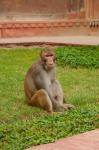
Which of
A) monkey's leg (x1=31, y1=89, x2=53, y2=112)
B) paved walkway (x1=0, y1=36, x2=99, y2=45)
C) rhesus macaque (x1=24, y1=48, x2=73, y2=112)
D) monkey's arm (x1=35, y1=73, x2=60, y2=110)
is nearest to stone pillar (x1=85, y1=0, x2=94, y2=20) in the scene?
paved walkway (x1=0, y1=36, x2=99, y2=45)

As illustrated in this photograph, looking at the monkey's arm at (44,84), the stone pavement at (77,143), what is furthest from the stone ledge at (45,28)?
the stone pavement at (77,143)

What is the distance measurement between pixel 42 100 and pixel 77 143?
2191 mm

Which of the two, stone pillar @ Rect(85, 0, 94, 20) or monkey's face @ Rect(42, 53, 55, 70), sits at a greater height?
stone pillar @ Rect(85, 0, 94, 20)

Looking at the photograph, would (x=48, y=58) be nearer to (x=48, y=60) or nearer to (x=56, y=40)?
(x=48, y=60)

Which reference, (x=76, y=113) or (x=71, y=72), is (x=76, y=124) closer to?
(x=76, y=113)

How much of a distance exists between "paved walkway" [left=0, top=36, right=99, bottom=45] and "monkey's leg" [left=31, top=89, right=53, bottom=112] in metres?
8.85

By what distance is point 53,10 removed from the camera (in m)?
21.6

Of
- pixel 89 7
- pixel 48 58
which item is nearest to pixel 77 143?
pixel 48 58

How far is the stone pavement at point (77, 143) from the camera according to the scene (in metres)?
6.48

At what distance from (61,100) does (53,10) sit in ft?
42.1

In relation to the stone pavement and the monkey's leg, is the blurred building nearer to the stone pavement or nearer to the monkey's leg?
the monkey's leg

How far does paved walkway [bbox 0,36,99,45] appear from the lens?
1781 centimetres

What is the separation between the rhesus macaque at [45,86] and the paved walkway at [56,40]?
28.3ft

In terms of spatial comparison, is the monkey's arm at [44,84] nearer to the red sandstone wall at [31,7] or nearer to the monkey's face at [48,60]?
the monkey's face at [48,60]
